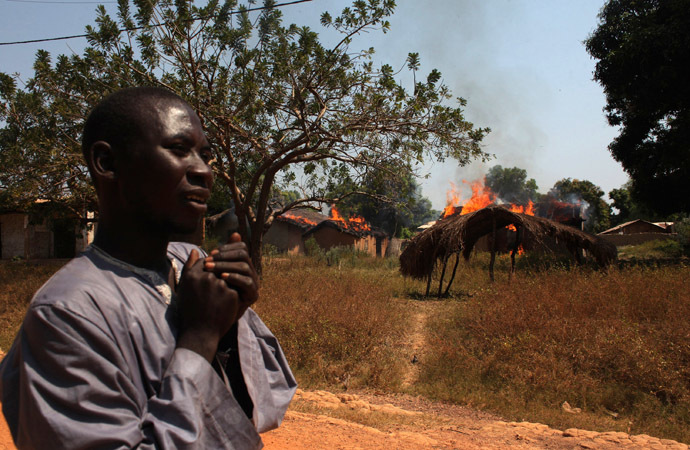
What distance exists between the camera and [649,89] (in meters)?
16.0

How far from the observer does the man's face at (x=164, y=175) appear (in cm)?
116

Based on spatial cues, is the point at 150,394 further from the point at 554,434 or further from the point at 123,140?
the point at 554,434

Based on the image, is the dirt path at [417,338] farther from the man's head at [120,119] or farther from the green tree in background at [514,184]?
the green tree in background at [514,184]

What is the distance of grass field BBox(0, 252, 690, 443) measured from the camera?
548 centimetres

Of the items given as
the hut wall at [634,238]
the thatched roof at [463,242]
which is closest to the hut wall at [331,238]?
the thatched roof at [463,242]

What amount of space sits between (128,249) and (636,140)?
21.2 metres

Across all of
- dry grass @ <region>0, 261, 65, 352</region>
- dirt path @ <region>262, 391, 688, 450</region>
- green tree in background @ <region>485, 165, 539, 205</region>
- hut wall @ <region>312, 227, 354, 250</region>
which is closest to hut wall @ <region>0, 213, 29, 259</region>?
dry grass @ <region>0, 261, 65, 352</region>

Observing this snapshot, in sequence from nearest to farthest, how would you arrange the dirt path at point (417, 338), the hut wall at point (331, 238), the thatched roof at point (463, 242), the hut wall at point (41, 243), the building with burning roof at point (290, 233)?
the dirt path at point (417, 338) → the thatched roof at point (463, 242) → the hut wall at point (41, 243) → the building with burning roof at point (290, 233) → the hut wall at point (331, 238)

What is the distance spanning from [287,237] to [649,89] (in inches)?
798

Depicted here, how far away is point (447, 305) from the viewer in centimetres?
1152

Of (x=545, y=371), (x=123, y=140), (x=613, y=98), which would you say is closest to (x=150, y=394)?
(x=123, y=140)

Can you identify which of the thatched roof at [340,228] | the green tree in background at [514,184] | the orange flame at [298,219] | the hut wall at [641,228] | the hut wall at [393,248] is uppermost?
the green tree in background at [514,184]

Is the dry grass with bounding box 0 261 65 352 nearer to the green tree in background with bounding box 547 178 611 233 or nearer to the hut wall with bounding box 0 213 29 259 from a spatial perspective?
the hut wall with bounding box 0 213 29 259

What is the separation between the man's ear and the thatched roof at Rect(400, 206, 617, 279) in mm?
11601
